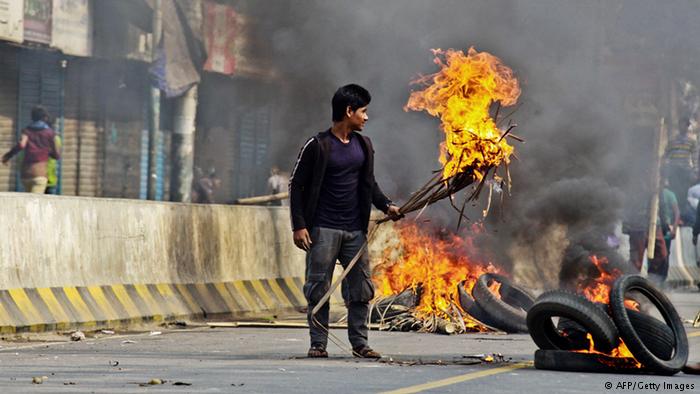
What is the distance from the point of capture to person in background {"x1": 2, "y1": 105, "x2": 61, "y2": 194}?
2400 cm

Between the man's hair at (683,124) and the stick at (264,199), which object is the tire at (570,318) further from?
the man's hair at (683,124)

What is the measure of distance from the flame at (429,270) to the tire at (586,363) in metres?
3.87

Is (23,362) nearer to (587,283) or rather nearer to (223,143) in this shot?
(587,283)

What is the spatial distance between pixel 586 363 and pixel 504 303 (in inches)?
152

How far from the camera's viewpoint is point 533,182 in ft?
60.2

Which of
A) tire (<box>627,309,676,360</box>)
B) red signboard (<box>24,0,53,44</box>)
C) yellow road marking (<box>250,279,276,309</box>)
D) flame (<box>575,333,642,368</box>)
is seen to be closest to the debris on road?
yellow road marking (<box>250,279,276,309</box>)

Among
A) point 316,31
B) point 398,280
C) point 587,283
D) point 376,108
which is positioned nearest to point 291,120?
point 316,31

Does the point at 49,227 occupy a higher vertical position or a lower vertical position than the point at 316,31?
lower

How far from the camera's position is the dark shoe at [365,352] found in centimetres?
1097

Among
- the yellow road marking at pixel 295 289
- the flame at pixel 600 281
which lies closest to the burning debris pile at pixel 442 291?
the flame at pixel 600 281

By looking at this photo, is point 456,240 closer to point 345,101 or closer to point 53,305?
point 53,305

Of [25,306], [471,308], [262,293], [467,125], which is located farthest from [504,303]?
[25,306]

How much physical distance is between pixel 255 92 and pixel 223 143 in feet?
19.0

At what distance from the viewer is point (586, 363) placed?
10.0m
